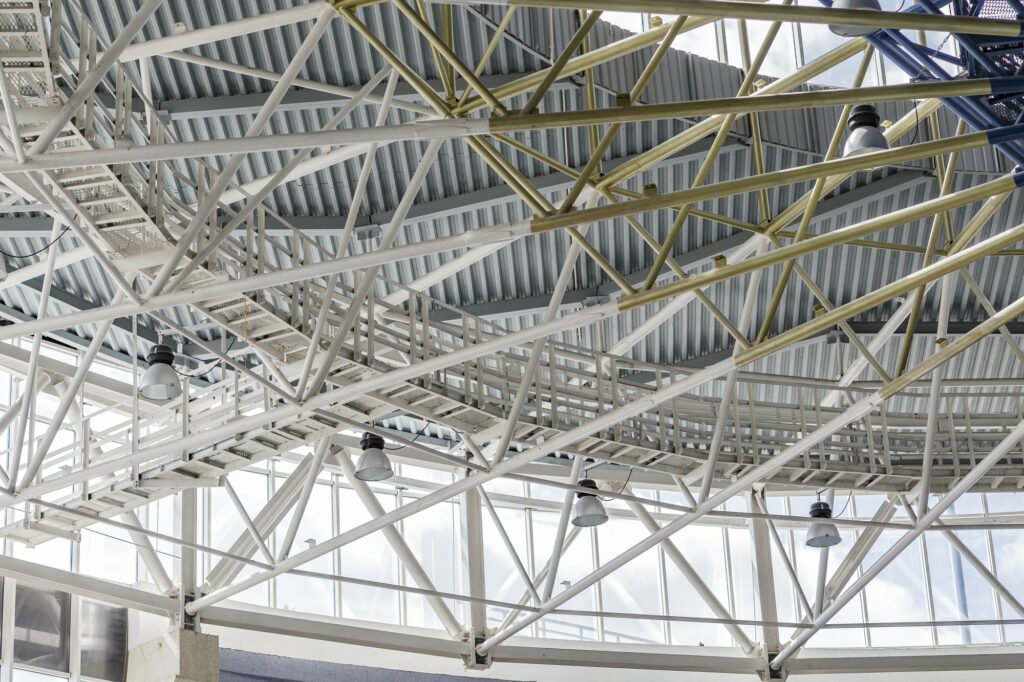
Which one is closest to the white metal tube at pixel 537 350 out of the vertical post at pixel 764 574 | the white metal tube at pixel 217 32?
the white metal tube at pixel 217 32

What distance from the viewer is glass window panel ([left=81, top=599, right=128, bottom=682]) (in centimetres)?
3409

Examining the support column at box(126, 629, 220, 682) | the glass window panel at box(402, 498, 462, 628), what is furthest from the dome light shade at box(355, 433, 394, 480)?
the glass window panel at box(402, 498, 462, 628)

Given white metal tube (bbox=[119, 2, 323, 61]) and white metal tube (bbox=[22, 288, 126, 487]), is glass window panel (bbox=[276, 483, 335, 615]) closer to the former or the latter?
white metal tube (bbox=[22, 288, 126, 487])

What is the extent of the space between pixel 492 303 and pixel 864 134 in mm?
15959

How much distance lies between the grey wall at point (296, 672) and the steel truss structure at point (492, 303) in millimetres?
1254

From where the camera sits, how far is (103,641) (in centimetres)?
3456

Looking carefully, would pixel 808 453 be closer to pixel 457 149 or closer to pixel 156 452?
pixel 457 149

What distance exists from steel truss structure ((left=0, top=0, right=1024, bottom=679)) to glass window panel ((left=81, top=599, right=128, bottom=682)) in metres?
1.91

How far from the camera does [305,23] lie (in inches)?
1089

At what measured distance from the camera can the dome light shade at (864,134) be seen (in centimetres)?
2103

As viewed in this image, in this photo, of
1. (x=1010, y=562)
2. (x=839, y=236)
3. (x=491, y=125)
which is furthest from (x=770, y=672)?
(x=491, y=125)

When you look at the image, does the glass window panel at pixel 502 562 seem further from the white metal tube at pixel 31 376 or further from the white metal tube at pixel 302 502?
the white metal tube at pixel 31 376

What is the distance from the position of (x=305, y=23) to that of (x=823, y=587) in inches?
809

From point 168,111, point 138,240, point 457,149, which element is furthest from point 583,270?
point 138,240
